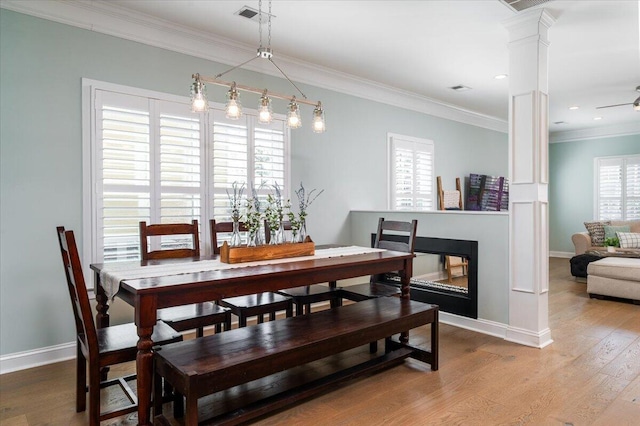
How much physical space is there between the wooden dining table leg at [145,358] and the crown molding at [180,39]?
8.30ft

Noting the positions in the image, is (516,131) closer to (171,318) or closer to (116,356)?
(171,318)

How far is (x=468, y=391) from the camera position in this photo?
8.52ft

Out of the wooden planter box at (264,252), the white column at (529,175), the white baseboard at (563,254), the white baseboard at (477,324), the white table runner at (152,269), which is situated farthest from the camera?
the white baseboard at (563,254)

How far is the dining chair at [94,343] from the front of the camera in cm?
195

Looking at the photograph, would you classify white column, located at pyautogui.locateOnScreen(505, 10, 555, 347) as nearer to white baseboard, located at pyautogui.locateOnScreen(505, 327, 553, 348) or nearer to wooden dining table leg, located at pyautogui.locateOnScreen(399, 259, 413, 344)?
white baseboard, located at pyautogui.locateOnScreen(505, 327, 553, 348)

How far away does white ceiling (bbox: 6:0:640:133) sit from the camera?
128 inches

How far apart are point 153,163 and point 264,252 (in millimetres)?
1508

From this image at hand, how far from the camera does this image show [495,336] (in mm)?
3686

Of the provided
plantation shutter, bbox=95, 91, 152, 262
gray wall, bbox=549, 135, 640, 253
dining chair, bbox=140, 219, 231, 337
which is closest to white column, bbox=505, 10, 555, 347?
dining chair, bbox=140, 219, 231, 337

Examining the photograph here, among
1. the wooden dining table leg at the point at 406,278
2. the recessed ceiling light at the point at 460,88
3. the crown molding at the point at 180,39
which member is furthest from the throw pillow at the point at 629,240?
the wooden dining table leg at the point at 406,278

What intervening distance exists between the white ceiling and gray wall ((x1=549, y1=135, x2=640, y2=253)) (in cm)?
311

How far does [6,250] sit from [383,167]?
422 cm

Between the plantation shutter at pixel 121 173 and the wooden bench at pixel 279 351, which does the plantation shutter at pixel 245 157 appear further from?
the wooden bench at pixel 279 351

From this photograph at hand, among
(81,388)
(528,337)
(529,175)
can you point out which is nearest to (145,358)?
(81,388)
